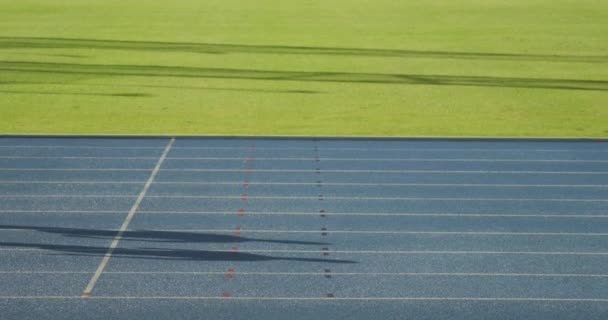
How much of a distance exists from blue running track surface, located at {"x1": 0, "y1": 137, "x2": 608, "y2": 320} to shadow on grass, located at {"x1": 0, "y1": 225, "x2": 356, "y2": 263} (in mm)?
21

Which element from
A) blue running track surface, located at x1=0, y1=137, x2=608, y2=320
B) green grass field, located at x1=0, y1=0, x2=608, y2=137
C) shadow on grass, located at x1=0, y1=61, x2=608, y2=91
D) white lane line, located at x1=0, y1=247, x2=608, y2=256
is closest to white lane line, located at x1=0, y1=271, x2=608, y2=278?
blue running track surface, located at x1=0, y1=137, x2=608, y2=320

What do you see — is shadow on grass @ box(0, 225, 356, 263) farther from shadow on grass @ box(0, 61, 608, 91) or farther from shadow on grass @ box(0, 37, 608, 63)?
shadow on grass @ box(0, 37, 608, 63)

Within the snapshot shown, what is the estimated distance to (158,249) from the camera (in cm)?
1022

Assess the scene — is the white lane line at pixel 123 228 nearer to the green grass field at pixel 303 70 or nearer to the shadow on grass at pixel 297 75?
the green grass field at pixel 303 70

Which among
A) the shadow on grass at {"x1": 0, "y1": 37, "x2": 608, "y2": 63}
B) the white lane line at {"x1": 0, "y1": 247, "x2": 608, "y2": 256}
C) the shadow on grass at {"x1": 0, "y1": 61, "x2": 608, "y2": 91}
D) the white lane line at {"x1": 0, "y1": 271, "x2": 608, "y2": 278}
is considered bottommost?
the white lane line at {"x1": 0, "y1": 271, "x2": 608, "y2": 278}

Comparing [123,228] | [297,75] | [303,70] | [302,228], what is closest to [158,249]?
[123,228]

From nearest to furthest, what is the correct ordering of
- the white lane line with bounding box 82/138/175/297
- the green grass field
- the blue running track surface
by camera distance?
the blue running track surface < the white lane line with bounding box 82/138/175/297 < the green grass field

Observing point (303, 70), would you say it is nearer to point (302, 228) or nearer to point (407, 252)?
point (302, 228)

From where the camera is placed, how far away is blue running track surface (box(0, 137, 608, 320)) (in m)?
8.97

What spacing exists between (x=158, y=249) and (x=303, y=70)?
12.0 metres

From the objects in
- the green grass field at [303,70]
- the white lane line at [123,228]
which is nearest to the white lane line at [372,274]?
the white lane line at [123,228]

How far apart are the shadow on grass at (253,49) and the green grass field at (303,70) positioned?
0.16 feet

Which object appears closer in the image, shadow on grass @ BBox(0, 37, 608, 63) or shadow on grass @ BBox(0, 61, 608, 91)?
shadow on grass @ BBox(0, 61, 608, 91)

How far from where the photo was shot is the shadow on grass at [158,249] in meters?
10.00
